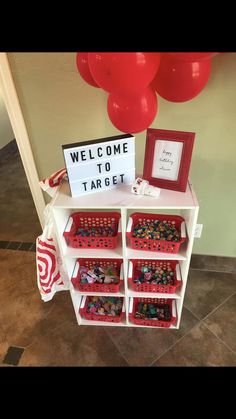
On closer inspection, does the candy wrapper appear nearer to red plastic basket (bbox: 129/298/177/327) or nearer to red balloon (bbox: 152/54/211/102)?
red balloon (bbox: 152/54/211/102)

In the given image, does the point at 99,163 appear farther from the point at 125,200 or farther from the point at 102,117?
A: the point at 102,117

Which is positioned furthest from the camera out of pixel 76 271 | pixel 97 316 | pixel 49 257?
pixel 97 316

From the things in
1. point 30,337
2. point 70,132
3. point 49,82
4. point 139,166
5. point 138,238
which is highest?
point 49,82

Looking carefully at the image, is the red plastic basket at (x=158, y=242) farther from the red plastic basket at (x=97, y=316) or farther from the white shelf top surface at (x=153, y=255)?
the red plastic basket at (x=97, y=316)

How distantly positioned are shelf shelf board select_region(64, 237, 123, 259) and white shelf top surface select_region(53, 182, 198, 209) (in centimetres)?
26

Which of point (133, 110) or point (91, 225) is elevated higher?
point (133, 110)

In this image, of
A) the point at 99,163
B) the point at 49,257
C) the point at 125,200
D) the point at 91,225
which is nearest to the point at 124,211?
the point at 125,200

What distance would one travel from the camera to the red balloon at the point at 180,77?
773 mm

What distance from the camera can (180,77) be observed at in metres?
0.80

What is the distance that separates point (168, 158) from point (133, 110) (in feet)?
0.78
